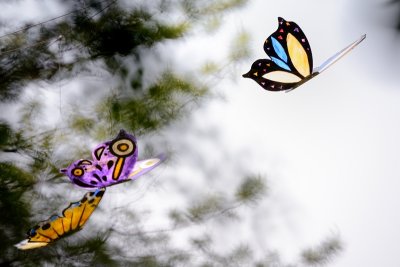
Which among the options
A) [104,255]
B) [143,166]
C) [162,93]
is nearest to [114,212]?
[104,255]

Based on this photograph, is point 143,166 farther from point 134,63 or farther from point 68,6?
point 68,6

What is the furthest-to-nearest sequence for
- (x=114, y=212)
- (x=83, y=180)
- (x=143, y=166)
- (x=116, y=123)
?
1. (x=114, y=212)
2. (x=116, y=123)
3. (x=143, y=166)
4. (x=83, y=180)

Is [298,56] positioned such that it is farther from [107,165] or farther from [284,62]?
[107,165]

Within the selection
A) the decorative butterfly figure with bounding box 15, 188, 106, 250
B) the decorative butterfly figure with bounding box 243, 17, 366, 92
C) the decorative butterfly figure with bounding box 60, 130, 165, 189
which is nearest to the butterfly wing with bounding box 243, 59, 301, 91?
the decorative butterfly figure with bounding box 243, 17, 366, 92

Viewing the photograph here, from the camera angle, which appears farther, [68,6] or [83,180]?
[68,6]

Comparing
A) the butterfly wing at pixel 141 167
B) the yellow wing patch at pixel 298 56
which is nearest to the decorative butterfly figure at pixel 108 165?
the butterfly wing at pixel 141 167

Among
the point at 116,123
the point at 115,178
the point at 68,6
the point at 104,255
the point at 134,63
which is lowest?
the point at 104,255

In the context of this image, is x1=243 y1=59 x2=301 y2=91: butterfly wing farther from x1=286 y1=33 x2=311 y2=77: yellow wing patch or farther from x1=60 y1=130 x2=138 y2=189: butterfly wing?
x1=60 y1=130 x2=138 y2=189: butterfly wing
